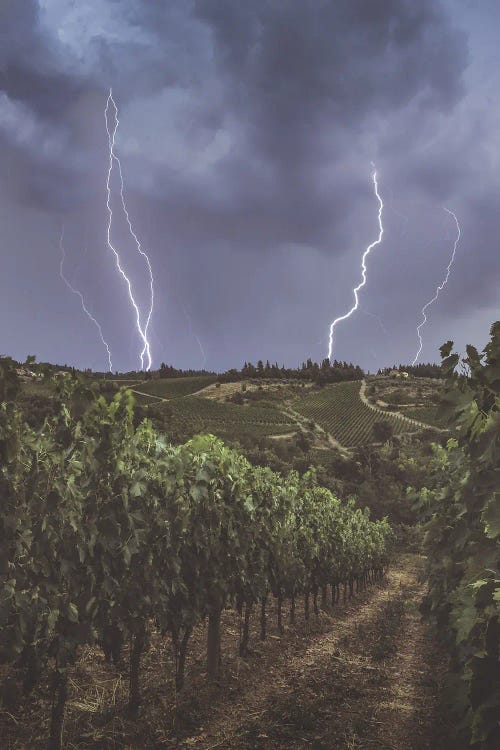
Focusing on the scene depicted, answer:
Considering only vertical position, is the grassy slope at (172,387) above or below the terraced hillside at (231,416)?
above

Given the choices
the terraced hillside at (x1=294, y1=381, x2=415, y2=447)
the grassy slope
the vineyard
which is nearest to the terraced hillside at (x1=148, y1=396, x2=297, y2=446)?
the terraced hillside at (x1=294, y1=381, x2=415, y2=447)

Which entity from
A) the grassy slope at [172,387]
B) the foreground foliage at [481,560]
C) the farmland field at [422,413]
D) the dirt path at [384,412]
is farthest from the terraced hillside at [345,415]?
the foreground foliage at [481,560]

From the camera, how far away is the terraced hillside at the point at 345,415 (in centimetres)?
12688

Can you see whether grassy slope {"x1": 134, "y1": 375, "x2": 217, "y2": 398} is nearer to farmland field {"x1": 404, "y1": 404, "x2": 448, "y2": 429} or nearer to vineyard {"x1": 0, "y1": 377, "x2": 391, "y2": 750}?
farmland field {"x1": 404, "y1": 404, "x2": 448, "y2": 429}

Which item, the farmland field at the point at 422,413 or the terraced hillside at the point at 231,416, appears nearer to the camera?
the terraced hillside at the point at 231,416

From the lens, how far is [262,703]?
9.02m

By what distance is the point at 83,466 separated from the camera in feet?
21.5

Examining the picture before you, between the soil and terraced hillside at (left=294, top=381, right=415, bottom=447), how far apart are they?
107730mm

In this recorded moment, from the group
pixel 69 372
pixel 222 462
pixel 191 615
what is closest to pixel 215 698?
pixel 191 615

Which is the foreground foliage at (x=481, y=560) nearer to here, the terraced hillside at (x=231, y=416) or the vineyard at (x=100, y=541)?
the vineyard at (x=100, y=541)

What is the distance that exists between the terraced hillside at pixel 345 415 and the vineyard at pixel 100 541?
111 metres

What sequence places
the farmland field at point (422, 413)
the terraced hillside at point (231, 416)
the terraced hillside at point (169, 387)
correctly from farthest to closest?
the terraced hillside at point (169, 387) < the farmland field at point (422, 413) < the terraced hillside at point (231, 416)

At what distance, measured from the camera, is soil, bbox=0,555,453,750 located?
7234 mm

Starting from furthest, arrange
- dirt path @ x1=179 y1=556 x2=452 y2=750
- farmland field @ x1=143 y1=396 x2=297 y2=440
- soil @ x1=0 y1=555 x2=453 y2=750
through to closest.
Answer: farmland field @ x1=143 y1=396 x2=297 y2=440, dirt path @ x1=179 y1=556 x2=452 y2=750, soil @ x1=0 y1=555 x2=453 y2=750
